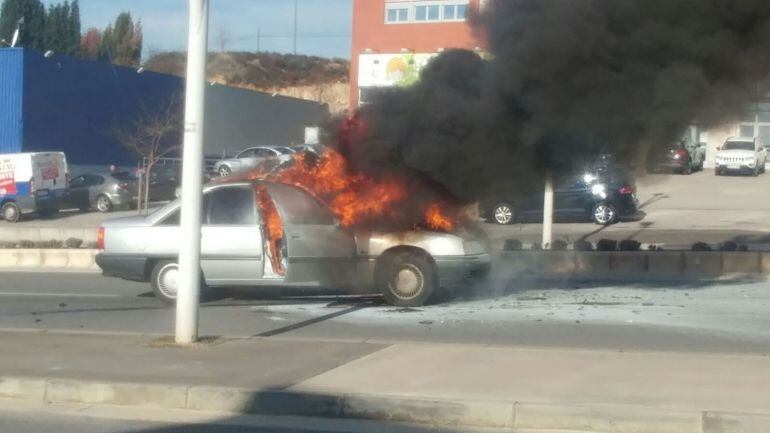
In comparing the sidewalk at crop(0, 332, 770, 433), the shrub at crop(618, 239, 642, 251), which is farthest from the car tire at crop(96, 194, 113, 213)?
the sidewalk at crop(0, 332, 770, 433)

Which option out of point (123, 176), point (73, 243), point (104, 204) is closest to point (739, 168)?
point (123, 176)

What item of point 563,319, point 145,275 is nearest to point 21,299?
point 145,275

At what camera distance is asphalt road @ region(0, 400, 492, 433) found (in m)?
7.71

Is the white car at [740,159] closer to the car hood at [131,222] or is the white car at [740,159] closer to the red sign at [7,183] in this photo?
the red sign at [7,183]

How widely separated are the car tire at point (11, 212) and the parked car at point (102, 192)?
2098 millimetres

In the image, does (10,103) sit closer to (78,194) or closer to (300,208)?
(78,194)

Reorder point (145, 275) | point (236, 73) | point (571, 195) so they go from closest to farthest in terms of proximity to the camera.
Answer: point (145, 275)
point (571, 195)
point (236, 73)

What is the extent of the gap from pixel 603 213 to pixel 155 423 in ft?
75.5

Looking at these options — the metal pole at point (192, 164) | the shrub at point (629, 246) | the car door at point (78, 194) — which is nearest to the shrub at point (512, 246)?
Answer: the shrub at point (629, 246)

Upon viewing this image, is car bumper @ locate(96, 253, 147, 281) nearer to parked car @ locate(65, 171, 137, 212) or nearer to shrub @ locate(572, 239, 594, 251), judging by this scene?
shrub @ locate(572, 239, 594, 251)

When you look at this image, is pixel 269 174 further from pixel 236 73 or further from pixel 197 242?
pixel 236 73

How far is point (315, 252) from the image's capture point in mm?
13531

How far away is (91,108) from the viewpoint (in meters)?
44.5

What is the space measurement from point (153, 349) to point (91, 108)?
36.2 meters
